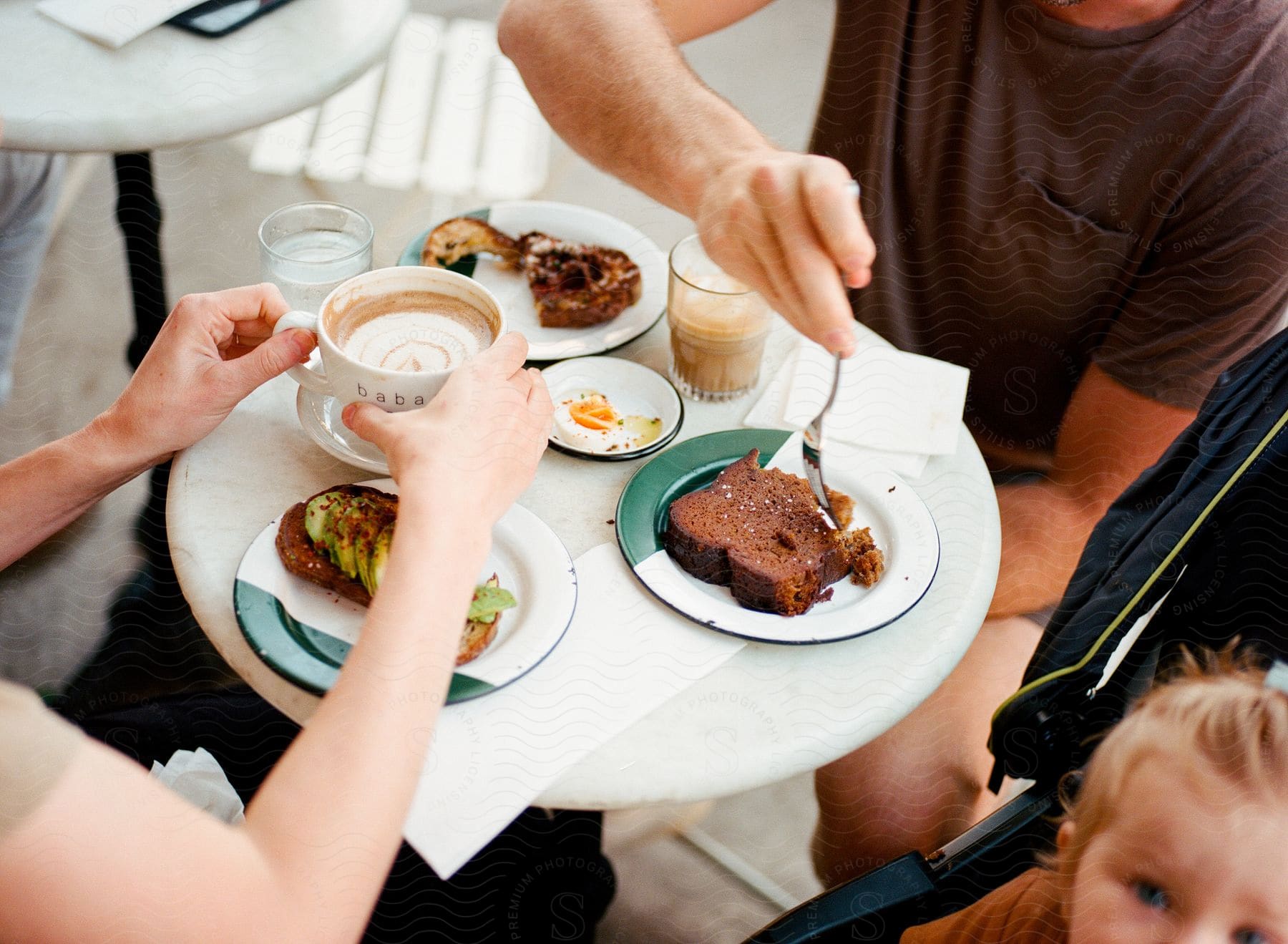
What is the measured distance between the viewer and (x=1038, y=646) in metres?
0.77

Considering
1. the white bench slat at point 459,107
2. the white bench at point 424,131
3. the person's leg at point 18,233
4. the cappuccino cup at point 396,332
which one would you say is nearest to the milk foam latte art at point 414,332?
the cappuccino cup at point 396,332

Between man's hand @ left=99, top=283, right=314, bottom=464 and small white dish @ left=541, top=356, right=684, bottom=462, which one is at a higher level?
man's hand @ left=99, top=283, right=314, bottom=464

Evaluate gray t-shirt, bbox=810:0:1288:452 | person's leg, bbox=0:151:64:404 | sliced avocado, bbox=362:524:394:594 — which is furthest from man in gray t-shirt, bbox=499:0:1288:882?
person's leg, bbox=0:151:64:404

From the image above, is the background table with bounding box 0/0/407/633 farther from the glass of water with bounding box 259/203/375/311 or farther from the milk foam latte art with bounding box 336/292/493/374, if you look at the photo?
the milk foam latte art with bounding box 336/292/493/374

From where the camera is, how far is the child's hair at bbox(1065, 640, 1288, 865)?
1.82 feet

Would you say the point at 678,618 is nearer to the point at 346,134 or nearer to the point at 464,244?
the point at 464,244

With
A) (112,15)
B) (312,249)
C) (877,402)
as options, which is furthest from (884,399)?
(112,15)

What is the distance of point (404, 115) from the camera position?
168 centimetres

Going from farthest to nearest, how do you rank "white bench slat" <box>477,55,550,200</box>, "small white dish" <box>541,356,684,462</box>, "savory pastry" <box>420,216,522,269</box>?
"white bench slat" <box>477,55,550,200</box> → "savory pastry" <box>420,216,522,269</box> → "small white dish" <box>541,356,684,462</box>

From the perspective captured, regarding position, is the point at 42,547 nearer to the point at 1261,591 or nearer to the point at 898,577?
the point at 898,577

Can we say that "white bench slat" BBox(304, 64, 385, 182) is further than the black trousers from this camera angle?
Yes

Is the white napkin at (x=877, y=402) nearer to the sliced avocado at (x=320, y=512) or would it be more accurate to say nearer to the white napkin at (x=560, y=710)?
the white napkin at (x=560, y=710)

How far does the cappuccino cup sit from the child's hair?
48 cm

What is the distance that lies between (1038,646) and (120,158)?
120 centimetres
